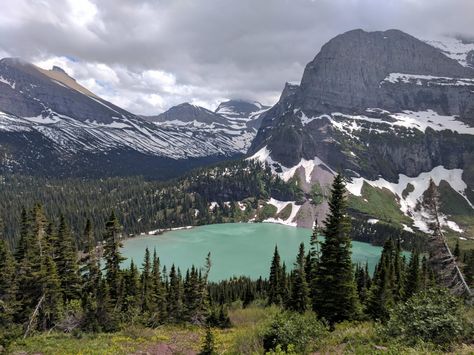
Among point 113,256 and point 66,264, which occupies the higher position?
point 113,256

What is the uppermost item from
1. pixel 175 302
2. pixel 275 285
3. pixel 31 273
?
pixel 31 273

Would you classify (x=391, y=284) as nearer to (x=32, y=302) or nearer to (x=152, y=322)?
(x=152, y=322)

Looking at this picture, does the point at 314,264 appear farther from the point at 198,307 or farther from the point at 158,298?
the point at 158,298

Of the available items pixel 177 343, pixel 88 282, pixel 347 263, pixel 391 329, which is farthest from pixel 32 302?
pixel 391 329

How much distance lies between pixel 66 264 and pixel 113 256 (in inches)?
381

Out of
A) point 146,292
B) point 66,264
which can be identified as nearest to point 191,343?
point 66,264

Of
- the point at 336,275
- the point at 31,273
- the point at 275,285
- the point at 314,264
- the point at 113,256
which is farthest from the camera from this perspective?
the point at 275,285

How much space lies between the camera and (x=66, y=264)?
189 ft

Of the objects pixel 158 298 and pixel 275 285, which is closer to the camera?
pixel 158 298

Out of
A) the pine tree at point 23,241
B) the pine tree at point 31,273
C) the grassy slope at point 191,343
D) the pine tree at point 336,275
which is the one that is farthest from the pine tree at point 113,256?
the pine tree at point 336,275

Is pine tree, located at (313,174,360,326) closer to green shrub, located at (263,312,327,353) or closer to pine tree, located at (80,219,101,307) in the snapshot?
green shrub, located at (263,312,327,353)

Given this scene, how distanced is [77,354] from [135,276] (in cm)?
4310

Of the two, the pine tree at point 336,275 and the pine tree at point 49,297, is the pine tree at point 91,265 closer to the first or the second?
the pine tree at point 49,297

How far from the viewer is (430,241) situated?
39.4 meters
